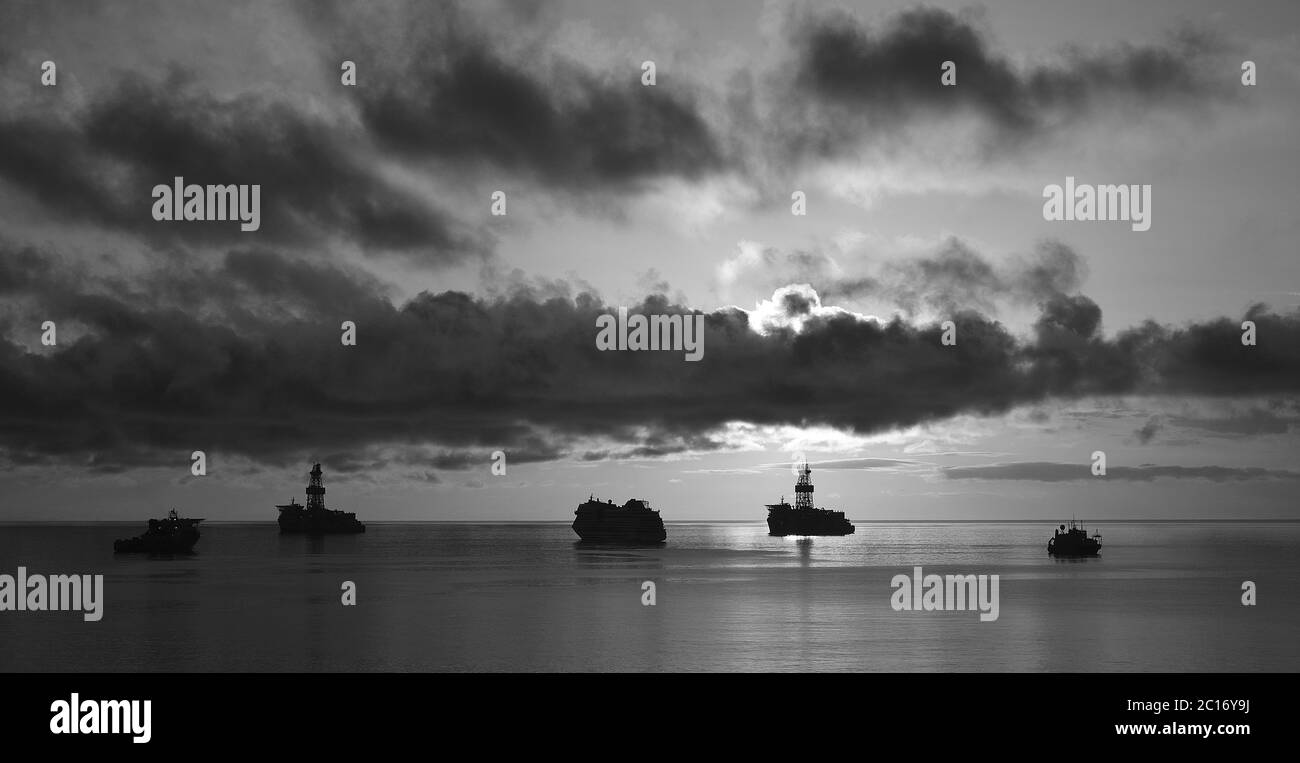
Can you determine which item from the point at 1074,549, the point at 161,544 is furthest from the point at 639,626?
the point at 161,544

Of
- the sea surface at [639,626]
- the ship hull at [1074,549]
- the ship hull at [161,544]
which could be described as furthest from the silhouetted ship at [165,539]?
the ship hull at [1074,549]

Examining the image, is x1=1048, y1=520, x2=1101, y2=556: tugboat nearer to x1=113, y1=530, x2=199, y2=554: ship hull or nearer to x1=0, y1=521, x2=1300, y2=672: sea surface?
x1=0, y1=521, x2=1300, y2=672: sea surface

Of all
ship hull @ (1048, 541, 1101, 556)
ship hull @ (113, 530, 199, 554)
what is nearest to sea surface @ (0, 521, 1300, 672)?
ship hull @ (1048, 541, 1101, 556)

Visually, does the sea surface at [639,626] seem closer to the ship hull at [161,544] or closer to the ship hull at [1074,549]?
the ship hull at [1074,549]

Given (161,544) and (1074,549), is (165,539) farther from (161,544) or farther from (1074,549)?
(1074,549)

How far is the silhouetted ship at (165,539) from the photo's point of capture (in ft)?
520

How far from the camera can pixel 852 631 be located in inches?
2630

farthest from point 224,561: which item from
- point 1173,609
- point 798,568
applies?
point 1173,609

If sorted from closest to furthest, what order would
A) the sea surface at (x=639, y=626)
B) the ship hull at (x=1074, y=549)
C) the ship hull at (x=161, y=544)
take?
the sea surface at (x=639, y=626) < the ship hull at (x=1074, y=549) < the ship hull at (x=161, y=544)

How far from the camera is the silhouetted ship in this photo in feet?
520
